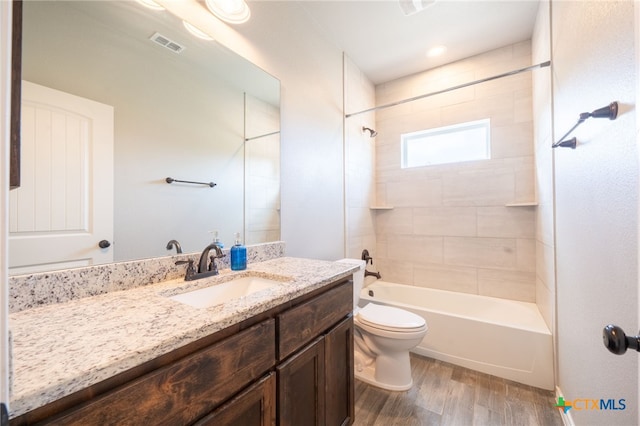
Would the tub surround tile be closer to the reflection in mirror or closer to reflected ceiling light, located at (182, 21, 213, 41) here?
the reflection in mirror

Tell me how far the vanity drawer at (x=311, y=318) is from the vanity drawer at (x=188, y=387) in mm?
66

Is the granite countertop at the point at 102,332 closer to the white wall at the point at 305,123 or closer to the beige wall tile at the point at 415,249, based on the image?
the white wall at the point at 305,123

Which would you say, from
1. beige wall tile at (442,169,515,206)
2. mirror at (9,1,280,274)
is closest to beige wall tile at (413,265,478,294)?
beige wall tile at (442,169,515,206)

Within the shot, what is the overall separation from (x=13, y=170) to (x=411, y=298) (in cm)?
291

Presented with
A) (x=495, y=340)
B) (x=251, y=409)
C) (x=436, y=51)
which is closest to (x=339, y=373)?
(x=251, y=409)

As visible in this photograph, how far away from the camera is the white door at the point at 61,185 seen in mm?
825

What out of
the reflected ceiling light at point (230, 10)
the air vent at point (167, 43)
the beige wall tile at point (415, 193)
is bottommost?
the beige wall tile at point (415, 193)

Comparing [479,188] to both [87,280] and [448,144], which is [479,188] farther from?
[87,280]

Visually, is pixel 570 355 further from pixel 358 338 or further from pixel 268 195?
pixel 268 195

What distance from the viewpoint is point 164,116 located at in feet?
3.98

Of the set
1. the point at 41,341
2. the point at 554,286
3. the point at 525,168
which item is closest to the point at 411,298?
the point at 554,286

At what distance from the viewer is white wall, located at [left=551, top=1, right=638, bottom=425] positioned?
2.50ft

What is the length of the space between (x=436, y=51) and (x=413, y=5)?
76 cm

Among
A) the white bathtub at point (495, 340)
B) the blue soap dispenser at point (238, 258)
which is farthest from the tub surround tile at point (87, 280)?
the white bathtub at point (495, 340)
